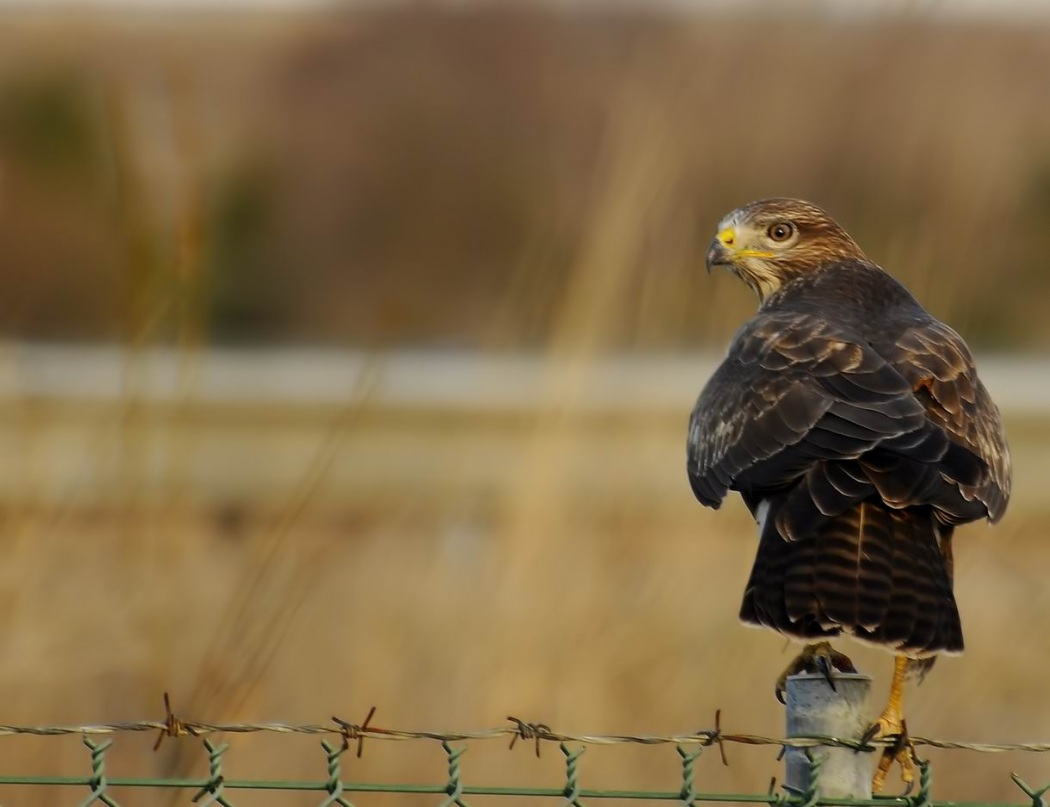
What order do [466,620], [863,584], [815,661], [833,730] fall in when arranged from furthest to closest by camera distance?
1. [466,620]
2. [815,661]
3. [863,584]
4. [833,730]

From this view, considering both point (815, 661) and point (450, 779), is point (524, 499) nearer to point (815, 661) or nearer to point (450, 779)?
point (815, 661)

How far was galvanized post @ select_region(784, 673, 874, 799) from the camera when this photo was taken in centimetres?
346

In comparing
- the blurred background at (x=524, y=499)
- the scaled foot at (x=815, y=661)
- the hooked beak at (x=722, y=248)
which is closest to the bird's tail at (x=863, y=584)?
the scaled foot at (x=815, y=661)

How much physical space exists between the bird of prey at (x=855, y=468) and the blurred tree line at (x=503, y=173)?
0.97 metres

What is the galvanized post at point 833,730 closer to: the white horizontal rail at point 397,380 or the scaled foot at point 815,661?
the scaled foot at point 815,661

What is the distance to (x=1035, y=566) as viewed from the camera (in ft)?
29.5

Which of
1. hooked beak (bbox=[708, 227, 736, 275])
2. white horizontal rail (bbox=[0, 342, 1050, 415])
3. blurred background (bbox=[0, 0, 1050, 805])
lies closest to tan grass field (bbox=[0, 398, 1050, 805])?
blurred background (bbox=[0, 0, 1050, 805])

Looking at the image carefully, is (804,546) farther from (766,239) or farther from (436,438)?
(436,438)

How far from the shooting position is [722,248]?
610cm

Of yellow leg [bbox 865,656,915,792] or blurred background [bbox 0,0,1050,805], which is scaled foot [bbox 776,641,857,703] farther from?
blurred background [bbox 0,0,1050,805]

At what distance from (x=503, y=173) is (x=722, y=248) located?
17578 mm

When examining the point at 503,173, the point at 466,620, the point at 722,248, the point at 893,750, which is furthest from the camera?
the point at 503,173

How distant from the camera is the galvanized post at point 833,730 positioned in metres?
3.46

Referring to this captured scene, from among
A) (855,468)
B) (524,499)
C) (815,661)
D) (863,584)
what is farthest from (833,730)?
(524,499)
